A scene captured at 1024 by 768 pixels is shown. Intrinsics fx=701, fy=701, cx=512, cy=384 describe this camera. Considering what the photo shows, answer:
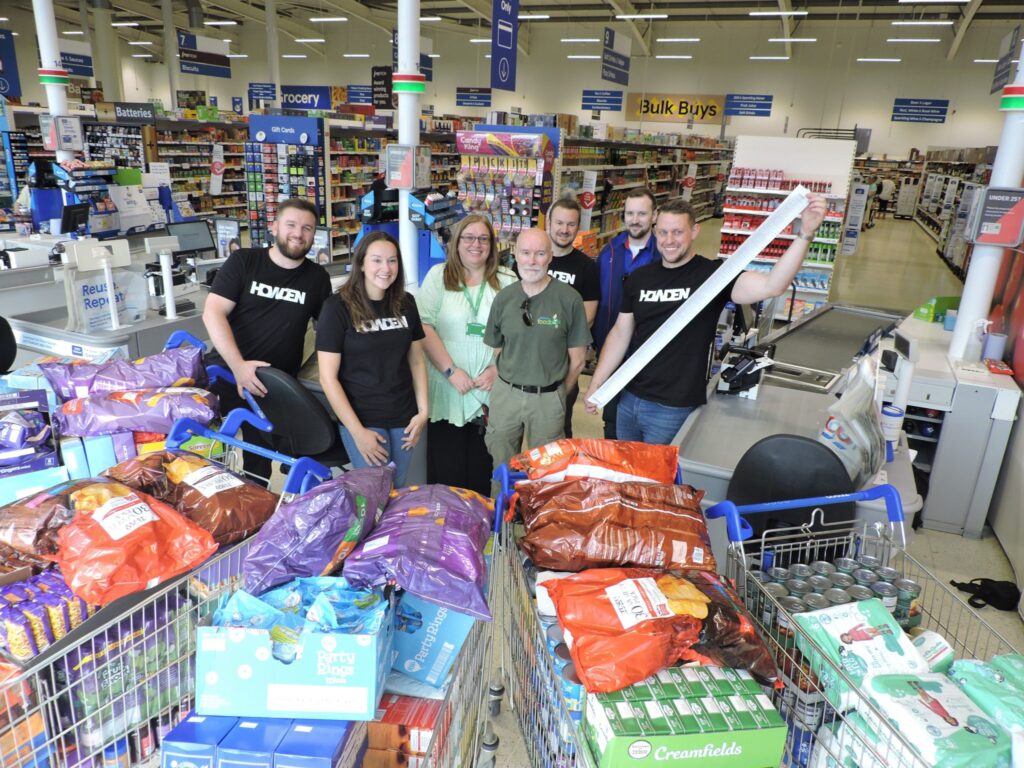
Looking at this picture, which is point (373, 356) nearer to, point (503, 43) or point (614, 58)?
point (503, 43)

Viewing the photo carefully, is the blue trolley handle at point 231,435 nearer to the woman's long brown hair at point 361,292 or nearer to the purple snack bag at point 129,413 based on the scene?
the purple snack bag at point 129,413

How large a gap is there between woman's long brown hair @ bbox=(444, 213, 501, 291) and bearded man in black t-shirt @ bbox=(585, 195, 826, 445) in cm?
60

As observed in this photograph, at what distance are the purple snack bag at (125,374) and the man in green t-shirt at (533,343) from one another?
117cm

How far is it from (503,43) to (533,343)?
6.60 meters

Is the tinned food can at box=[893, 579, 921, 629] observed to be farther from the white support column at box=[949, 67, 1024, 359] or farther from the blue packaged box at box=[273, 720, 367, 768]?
the white support column at box=[949, 67, 1024, 359]

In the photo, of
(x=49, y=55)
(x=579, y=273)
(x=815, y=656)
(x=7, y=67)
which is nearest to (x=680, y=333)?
(x=579, y=273)

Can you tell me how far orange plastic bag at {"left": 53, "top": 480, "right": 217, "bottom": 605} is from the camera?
4.83 ft

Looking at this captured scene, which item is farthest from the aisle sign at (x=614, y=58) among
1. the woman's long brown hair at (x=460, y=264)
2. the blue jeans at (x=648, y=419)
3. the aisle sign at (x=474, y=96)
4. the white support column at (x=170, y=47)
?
the blue jeans at (x=648, y=419)

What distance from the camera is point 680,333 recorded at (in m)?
2.91

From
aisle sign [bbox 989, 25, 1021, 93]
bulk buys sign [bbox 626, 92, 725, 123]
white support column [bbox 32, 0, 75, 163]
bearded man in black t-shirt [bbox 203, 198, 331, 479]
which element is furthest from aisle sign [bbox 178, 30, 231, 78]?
bearded man in black t-shirt [bbox 203, 198, 331, 479]

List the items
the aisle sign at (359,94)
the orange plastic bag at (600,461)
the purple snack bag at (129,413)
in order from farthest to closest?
the aisle sign at (359,94)
the purple snack bag at (129,413)
the orange plastic bag at (600,461)

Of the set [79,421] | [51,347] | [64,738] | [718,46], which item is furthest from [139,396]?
[718,46]

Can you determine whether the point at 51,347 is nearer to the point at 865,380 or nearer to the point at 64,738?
the point at 64,738

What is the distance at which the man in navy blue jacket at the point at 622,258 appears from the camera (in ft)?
12.5
